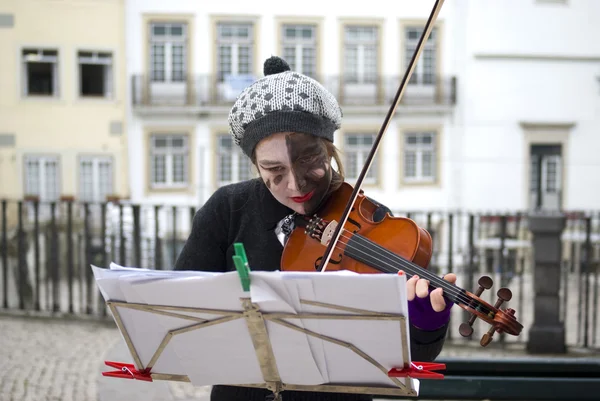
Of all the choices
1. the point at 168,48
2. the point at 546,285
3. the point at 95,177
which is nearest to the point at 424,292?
the point at 546,285

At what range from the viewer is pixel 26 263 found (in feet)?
15.3

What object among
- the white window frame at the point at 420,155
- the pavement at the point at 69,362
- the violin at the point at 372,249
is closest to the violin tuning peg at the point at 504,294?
the violin at the point at 372,249

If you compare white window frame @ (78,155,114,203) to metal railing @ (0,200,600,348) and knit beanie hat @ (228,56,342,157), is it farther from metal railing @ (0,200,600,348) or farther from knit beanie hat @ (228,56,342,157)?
knit beanie hat @ (228,56,342,157)

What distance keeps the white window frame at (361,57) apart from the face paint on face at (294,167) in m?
8.39

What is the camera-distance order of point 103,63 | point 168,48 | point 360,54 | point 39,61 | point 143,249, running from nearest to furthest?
point 143,249 → point 39,61 → point 103,63 → point 168,48 → point 360,54

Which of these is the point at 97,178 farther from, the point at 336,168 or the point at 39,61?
the point at 336,168

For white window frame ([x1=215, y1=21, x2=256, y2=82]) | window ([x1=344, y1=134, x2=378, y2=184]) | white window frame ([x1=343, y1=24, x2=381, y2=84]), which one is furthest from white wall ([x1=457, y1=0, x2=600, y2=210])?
white window frame ([x1=215, y1=21, x2=256, y2=82])

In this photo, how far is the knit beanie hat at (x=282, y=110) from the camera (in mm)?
1104

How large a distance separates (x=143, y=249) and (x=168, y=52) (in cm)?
529

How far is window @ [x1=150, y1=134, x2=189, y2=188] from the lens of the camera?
364 inches

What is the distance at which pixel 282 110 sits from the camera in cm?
110

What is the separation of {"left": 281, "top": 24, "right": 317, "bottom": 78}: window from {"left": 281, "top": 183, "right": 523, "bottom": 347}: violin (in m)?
7.99

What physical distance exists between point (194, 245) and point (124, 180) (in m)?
8.10

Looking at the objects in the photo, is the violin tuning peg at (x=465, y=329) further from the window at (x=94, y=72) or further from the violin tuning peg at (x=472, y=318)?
the window at (x=94, y=72)
